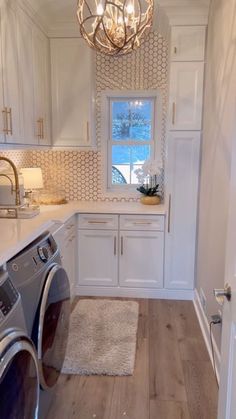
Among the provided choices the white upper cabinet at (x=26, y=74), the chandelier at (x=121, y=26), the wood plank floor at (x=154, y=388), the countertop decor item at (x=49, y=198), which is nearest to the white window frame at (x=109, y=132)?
the countertop decor item at (x=49, y=198)

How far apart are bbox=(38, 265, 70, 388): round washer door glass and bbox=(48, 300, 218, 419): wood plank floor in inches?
11.9

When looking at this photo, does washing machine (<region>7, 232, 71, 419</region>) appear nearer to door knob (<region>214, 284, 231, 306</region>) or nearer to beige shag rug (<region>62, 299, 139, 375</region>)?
beige shag rug (<region>62, 299, 139, 375</region>)

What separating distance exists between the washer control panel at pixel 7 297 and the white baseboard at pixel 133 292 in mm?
2198

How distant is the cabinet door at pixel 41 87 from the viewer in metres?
2.86

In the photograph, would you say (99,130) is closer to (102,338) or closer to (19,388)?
(102,338)

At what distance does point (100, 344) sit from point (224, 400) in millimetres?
1402

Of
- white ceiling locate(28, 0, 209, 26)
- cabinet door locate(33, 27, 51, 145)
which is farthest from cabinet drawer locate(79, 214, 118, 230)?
white ceiling locate(28, 0, 209, 26)

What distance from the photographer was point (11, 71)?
2.34m

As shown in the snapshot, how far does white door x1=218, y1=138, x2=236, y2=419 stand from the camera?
1.12m

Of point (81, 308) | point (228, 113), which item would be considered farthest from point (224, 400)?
point (81, 308)

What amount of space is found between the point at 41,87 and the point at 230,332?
2.67 m

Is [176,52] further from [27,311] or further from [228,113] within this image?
[27,311]

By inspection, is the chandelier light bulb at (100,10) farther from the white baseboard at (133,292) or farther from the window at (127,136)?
the white baseboard at (133,292)

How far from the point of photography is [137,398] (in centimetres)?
198
